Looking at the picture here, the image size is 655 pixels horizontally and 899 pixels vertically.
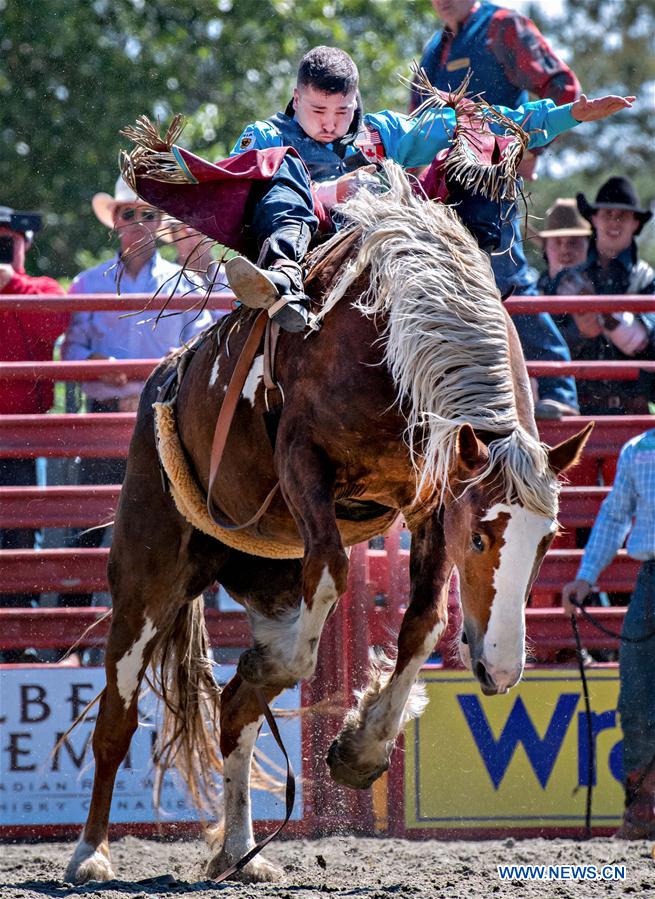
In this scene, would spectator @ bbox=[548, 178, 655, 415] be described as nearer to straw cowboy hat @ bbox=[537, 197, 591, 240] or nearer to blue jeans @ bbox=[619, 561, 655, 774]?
straw cowboy hat @ bbox=[537, 197, 591, 240]

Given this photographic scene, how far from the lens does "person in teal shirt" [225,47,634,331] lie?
3881mm

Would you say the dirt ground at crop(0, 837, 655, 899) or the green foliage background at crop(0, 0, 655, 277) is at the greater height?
the green foliage background at crop(0, 0, 655, 277)

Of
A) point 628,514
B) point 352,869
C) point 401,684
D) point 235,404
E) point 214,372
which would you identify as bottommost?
point 352,869

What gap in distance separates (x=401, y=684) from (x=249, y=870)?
1.04 meters

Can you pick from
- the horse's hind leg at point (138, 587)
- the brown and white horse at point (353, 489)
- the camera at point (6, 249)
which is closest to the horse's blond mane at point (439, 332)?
the brown and white horse at point (353, 489)

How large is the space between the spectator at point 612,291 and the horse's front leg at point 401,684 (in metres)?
2.12

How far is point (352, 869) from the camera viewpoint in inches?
191

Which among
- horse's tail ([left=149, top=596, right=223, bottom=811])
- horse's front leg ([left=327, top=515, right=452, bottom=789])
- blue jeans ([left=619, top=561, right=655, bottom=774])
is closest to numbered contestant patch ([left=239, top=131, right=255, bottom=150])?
horse's front leg ([left=327, top=515, right=452, bottom=789])

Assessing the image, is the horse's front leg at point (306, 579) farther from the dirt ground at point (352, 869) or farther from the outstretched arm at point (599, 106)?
the outstretched arm at point (599, 106)

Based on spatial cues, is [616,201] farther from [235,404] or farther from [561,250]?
[235,404]

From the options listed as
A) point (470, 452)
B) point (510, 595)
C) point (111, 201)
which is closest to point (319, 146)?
point (470, 452)

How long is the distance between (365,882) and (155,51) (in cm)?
1077

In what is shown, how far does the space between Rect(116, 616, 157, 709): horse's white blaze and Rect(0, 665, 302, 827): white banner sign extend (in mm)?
984

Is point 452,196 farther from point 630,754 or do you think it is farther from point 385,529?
point 630,754
